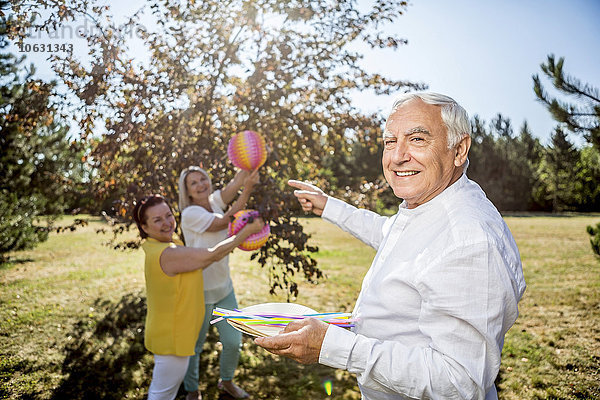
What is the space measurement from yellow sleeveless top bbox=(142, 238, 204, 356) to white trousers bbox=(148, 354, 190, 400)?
76mm

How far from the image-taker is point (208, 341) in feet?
18.0

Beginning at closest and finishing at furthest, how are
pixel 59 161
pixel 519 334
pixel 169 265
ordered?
pixel 169 265 → pixel 519 334 → pixel 59 161

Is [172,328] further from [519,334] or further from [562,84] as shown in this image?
[562,84]

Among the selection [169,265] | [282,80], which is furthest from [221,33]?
[169,265]

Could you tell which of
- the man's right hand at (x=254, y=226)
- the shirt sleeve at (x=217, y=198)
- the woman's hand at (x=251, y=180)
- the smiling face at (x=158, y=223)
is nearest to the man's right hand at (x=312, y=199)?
the man's right hand at (x=254, y=226)

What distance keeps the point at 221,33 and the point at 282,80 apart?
838mm

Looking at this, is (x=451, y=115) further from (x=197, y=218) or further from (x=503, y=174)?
(x=503, y=174)

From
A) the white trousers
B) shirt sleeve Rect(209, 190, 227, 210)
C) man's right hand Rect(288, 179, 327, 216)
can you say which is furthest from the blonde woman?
man's right hand Rect(288, 179, 327, 216)

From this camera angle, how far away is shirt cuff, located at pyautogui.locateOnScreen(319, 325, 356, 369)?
4.23 feet

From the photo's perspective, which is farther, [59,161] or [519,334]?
[59,161]

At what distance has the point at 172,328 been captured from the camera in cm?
280

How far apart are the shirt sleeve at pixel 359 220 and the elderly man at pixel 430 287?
48 centimetres

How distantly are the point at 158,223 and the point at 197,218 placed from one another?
1.85 feet

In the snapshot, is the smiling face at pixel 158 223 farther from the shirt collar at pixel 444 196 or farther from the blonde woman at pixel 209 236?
the shirt collar at pixel 444 196
